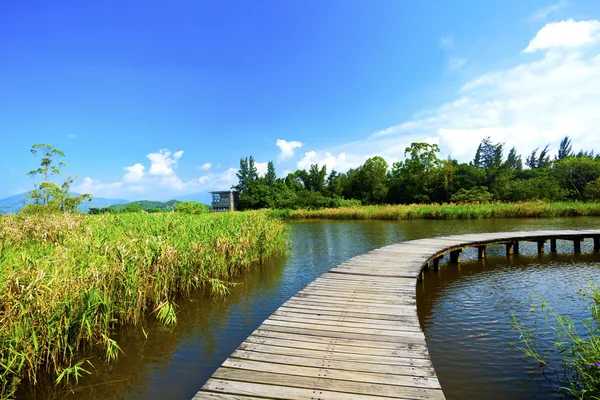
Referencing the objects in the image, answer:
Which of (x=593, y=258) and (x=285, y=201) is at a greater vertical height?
(x=285, y=201)

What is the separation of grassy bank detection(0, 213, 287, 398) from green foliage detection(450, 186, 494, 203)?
3202cm

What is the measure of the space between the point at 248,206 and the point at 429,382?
50357mm

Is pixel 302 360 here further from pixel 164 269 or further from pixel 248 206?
pixel 248 206

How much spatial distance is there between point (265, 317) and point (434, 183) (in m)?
40.5

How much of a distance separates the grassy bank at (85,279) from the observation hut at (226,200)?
48607mm

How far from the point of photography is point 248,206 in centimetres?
5241

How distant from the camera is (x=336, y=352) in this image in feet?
11.5

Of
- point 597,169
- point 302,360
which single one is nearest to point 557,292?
point 302,360

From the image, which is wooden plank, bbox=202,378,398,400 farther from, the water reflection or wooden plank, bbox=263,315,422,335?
the water reflection

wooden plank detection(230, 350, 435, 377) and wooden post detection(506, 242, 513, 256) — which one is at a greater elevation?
wooden plank detection(230, 350, 435, 377)

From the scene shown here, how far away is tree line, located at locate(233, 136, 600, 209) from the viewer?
1404 inches

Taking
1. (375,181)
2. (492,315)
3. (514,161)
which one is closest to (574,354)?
(492,315)

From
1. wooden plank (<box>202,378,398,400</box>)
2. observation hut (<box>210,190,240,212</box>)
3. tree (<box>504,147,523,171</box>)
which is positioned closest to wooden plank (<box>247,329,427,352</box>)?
wooden plank (<box>202,378,398,400</box>)

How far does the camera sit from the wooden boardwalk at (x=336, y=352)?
9.29 feet
